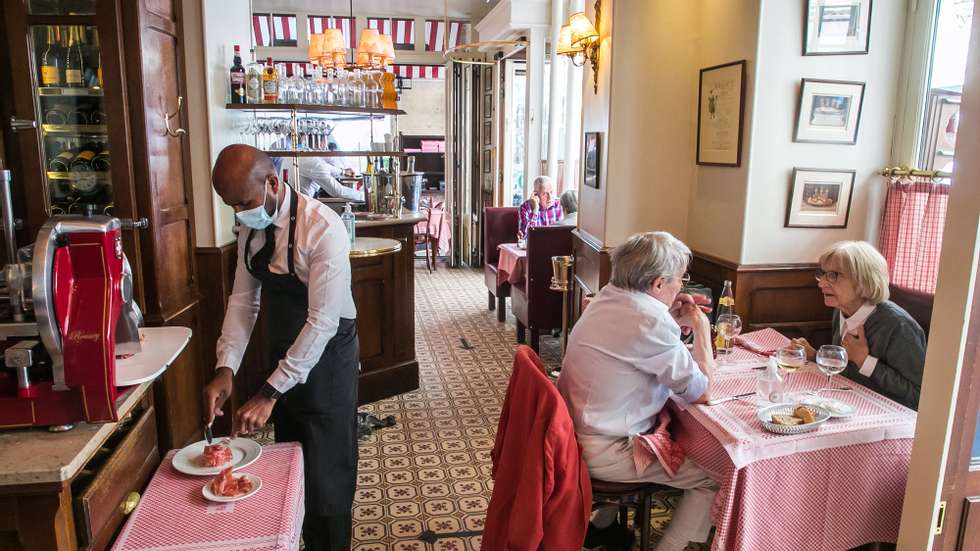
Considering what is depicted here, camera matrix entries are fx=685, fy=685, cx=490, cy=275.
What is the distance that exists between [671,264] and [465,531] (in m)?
1.46

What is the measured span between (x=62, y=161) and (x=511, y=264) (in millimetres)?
3272

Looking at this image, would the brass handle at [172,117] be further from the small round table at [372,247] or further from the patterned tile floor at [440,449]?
the patterned tile floor at [440,449]

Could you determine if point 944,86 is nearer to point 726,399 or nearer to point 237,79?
point 726,399

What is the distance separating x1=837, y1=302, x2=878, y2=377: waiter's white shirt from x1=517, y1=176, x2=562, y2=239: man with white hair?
3625 millimetres

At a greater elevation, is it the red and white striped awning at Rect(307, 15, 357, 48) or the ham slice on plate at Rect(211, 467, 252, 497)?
the red and white striped awning at Rect(307, 15, 357, 48)

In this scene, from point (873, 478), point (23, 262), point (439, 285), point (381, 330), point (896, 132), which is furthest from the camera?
point (439, 285)

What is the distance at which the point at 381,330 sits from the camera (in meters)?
4.26

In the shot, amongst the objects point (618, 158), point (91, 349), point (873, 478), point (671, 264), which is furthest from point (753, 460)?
point (618, 158)

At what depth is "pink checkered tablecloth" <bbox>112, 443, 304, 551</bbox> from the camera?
5.26 feet

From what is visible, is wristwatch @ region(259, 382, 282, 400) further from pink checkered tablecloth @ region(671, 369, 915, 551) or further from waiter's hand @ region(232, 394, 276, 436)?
pink checkered tablecloth @ region(671, 369, 915, 551)

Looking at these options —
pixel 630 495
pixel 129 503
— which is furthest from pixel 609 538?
pixel 129 503

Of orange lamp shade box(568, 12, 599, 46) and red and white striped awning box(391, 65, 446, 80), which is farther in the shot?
red and white striped awning box(391, 65, 446, 80)

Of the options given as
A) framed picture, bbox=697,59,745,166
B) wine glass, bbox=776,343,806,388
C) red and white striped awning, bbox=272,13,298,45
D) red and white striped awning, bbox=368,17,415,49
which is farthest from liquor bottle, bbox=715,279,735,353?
red and white striped awning, bbox=272,13,298,45

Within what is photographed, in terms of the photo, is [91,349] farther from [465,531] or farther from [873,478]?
[873,478]
